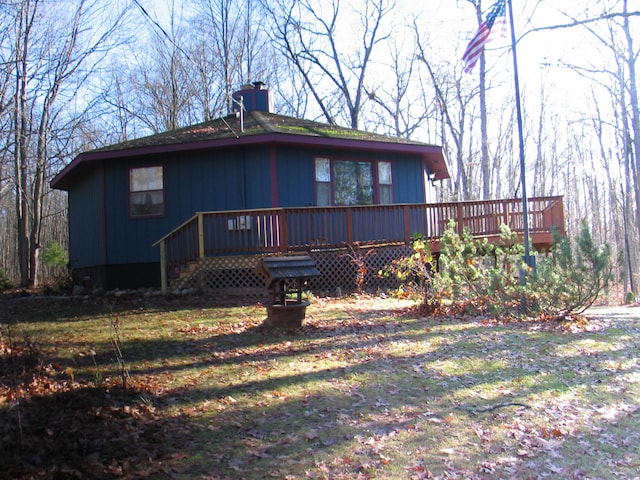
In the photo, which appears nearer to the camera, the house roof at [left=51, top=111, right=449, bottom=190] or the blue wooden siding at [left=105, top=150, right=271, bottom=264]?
the house roof at [left=51, top=111, right=449, bottom=190]

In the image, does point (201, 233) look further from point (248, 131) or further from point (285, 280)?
point (285, 280)

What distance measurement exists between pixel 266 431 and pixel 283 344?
2607 mm

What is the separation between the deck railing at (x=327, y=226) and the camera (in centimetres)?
1083

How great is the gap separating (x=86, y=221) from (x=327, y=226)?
24.1ft

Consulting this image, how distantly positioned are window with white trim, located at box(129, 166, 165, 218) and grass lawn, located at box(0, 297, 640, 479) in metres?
5.63

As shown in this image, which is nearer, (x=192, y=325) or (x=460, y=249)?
(x=192, y=325)

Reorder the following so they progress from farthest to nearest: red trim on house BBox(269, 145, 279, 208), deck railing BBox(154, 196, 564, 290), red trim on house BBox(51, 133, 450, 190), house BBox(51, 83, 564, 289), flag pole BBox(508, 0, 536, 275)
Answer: red trim on house BBox(269, 145, 279, 208)
red trim on house BBox(51, 133, 450, 190)
house BBox(51, 83, 564, 289)
deck railing BBox(154, 196, 564, 290)
flag pole BBox(508, 0, 536, 275)

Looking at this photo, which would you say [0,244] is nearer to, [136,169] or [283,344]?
[136,169]

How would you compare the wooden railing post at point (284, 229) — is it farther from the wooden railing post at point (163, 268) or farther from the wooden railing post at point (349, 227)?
the wooden railing post at point (163, 268)

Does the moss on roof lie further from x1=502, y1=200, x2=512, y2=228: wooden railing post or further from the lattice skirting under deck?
the lattice skirting under deck

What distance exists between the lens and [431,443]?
3922 millimetres

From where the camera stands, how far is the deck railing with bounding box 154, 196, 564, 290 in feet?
35.5

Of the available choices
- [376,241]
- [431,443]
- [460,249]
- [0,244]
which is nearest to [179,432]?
[431,443]

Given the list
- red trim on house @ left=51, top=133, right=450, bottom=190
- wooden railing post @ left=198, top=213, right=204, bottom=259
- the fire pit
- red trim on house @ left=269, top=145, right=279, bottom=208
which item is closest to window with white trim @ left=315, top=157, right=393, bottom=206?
red trim on house @ left=51, top=133, right=450, bottom=190
